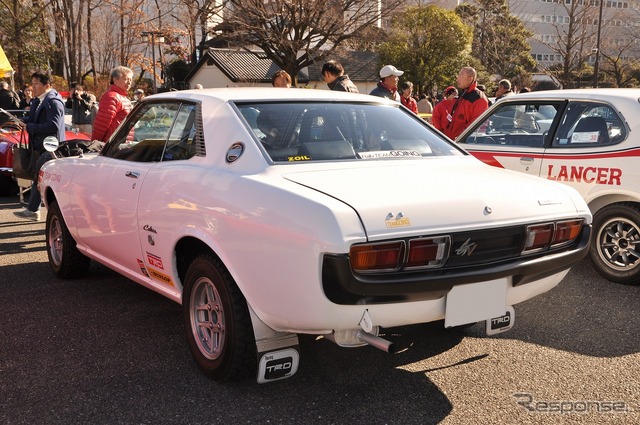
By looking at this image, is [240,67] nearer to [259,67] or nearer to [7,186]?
[259,67]

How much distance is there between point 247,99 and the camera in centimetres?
363

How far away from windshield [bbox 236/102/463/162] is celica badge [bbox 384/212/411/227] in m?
0.84

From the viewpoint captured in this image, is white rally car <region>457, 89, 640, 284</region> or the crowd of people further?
the crowd of people

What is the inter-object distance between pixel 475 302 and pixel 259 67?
1729 inches

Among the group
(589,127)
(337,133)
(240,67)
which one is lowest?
(589,127)

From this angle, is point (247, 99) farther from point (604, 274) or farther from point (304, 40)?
point (304, 40)

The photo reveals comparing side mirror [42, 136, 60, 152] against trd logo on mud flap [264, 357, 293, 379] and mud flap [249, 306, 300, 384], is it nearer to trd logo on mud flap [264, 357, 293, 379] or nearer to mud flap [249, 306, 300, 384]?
mud flap [249, 306, 300, 384]

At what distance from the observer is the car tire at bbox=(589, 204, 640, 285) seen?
5.19 meters

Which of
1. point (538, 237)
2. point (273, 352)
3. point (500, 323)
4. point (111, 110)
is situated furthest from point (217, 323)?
point (111, 110)

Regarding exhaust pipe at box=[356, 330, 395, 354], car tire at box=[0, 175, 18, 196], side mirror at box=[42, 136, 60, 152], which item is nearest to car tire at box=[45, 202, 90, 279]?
side mirror at box=[42, 136, 60, 152]

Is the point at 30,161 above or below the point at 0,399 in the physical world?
above

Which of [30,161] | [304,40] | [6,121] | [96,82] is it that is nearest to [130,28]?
[96,82]

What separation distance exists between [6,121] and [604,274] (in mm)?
10015

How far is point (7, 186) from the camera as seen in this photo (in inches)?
395
